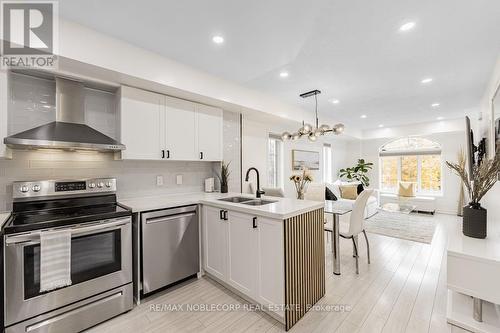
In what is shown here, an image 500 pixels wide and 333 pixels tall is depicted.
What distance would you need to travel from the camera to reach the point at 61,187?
2100mm

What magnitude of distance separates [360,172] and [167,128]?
6.91m

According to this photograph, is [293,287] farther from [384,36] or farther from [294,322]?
[384,36]

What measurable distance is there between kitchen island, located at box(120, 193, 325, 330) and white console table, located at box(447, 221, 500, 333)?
3.36ft

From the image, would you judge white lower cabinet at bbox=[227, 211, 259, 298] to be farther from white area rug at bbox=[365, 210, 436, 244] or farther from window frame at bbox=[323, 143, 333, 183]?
window frame at bbox=[323, 143, 333, 183]

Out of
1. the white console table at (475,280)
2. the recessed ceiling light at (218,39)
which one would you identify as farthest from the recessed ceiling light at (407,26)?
the white console table at (475,280)

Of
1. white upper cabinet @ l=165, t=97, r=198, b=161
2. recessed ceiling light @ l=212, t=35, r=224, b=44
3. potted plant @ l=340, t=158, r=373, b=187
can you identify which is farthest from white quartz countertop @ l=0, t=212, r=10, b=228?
potted plant @ l=340, t=158, r=373, b=187

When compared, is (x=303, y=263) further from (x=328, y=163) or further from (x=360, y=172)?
(x=360, y=172)

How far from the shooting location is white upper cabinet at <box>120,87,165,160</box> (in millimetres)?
2387

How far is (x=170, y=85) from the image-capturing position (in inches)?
98.5

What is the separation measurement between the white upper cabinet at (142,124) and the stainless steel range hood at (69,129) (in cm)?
24

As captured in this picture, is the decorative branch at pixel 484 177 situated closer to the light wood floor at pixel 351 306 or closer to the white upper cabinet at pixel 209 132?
the light wood floor at pixel 351 306

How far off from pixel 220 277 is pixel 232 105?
7.79ft

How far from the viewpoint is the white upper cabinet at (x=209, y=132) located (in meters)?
3.03

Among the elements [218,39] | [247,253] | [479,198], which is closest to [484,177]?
[479,198]
